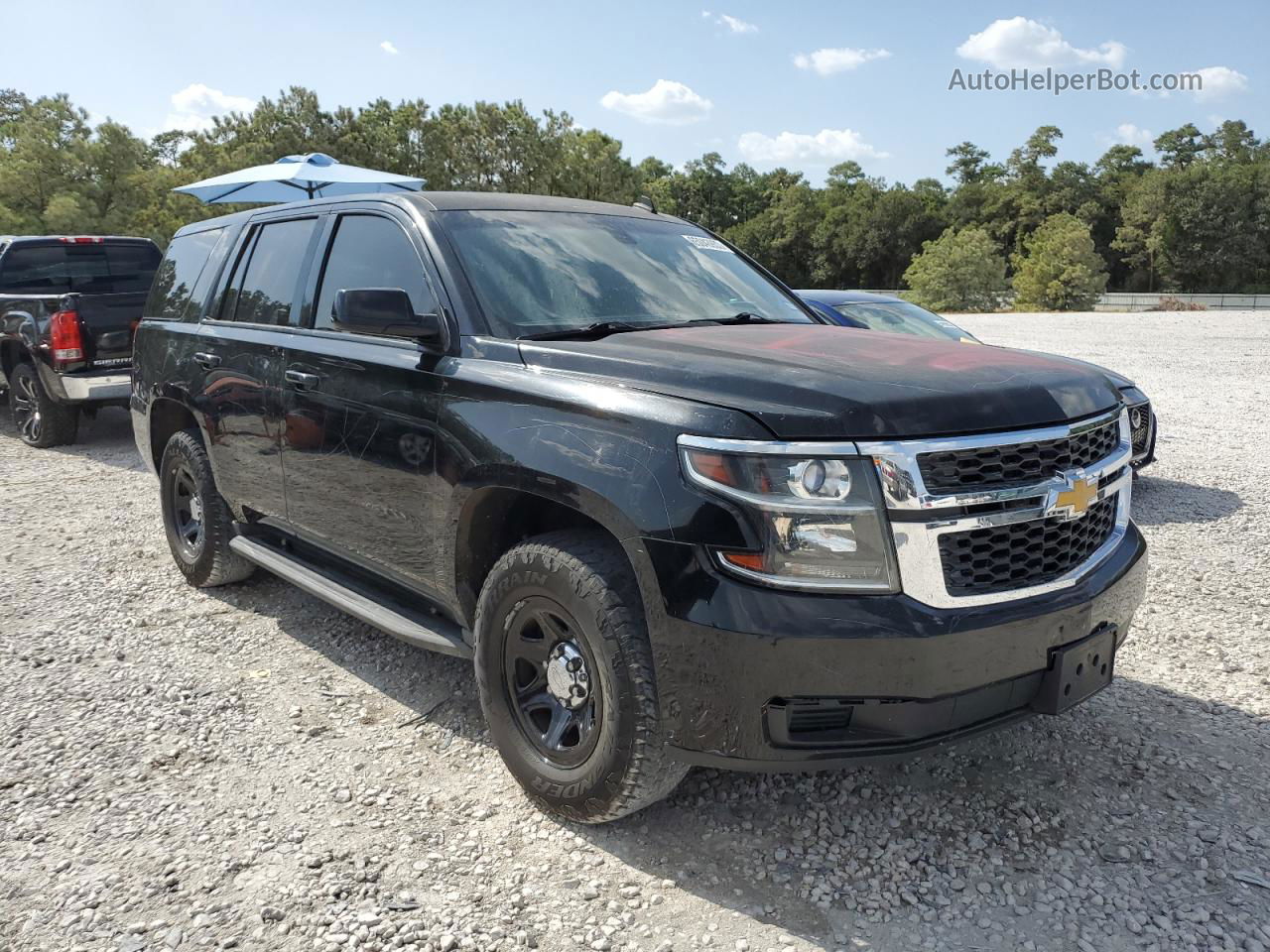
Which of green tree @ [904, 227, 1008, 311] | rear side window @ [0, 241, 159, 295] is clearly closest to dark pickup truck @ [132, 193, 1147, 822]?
rear side window @ [0, 241, 159, 295]

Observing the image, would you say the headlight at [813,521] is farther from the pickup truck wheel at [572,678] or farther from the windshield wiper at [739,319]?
the windshield wiper at [739,319]

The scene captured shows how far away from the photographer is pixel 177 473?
529cm

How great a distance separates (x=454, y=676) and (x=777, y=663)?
7.14 feet

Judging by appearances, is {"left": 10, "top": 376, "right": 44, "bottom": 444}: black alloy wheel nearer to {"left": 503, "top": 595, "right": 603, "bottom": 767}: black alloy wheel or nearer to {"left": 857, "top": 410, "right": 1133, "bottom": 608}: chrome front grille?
{"left": 503, "top": 595, "right": 603, "bottom": 767}: black alloy wheel

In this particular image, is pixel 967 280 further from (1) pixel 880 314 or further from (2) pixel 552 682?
(2) pixel 552 682

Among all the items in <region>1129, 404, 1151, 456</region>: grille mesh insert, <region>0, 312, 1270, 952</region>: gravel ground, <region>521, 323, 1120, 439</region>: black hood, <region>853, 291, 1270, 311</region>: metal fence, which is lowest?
<region>853, 291, 1270, 311</region>: metal fence

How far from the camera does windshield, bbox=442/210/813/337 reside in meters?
3.40

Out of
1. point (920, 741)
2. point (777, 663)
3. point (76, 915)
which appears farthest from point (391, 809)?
point (920, 741)

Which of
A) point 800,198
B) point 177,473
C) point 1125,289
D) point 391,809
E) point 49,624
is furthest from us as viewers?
point 800,198

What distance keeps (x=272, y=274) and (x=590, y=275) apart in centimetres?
174

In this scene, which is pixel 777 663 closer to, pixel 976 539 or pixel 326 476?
pixel 976 539

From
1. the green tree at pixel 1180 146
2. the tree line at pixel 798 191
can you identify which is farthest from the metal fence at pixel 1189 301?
the green tree at pixel 1180 146

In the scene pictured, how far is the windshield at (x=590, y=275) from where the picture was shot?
3.40 metres

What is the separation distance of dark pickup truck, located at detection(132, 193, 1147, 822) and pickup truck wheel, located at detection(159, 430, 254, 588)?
37.5 inches
